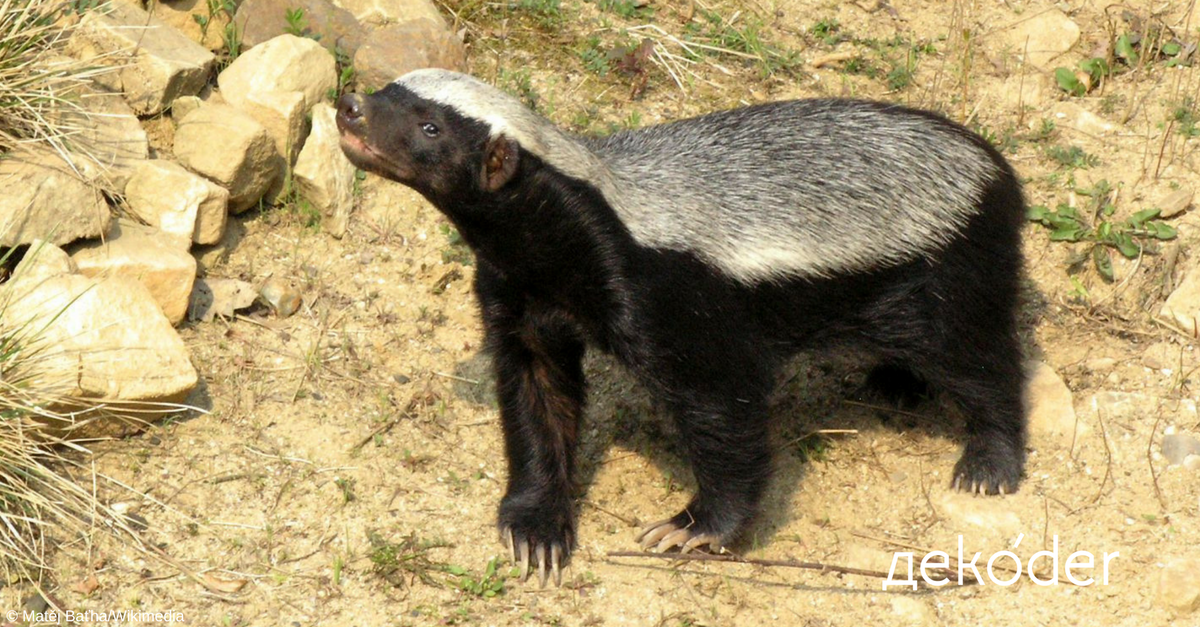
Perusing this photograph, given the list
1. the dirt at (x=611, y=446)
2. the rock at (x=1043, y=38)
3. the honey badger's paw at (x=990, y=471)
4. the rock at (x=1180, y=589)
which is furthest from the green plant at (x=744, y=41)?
the rock at (x=1180, y=589)

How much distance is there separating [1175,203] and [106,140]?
5.57 m

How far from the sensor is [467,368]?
6.81m

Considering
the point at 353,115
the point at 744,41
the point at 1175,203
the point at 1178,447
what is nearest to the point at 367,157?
the point at 353,115

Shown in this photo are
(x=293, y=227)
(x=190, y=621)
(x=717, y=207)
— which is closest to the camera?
(x=190, y=621)

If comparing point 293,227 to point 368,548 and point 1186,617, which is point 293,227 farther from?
point 1186,617

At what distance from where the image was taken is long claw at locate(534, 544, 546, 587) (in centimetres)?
567

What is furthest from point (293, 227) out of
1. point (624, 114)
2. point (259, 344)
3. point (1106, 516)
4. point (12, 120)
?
point (1106, 516)

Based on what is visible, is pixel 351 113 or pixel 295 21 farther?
pixel 295 21

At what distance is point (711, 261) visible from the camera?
17.9 feet

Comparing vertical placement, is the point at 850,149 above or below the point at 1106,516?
above

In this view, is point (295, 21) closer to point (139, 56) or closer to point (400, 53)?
point (400, 53)

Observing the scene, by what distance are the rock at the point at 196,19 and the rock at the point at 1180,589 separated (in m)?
5.42

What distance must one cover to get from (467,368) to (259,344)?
1001 millimetres

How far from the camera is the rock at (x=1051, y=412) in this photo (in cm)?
657
